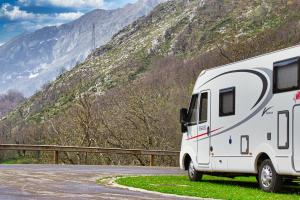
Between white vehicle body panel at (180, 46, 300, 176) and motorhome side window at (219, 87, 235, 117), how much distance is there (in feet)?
0.49

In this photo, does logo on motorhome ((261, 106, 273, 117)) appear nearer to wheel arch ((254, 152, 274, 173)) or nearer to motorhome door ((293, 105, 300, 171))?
wheel arch ((254, 152, 274, 173))

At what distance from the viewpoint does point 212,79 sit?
18609 mm

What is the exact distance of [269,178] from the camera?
15.4m

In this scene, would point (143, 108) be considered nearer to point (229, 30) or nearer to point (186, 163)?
point (186, 163)

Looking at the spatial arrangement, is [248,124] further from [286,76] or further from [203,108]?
[203,108]

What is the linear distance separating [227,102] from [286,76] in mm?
2910

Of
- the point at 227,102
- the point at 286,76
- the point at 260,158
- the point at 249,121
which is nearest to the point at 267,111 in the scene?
the point at 249,121

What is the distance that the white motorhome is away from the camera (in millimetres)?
14508

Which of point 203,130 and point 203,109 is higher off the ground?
point 203,109

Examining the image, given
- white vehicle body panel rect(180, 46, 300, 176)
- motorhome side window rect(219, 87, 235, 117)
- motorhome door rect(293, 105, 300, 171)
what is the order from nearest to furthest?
1. motorhome door rect(293, 105, 300, 171)
2. white vehicle body panel rect(180, 46, 300, 176)
3. motorhome side window rect(219, 87, 235, 117)

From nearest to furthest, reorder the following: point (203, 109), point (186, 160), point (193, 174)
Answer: point (203, 109) → point (193, 174) → point (186, 160)

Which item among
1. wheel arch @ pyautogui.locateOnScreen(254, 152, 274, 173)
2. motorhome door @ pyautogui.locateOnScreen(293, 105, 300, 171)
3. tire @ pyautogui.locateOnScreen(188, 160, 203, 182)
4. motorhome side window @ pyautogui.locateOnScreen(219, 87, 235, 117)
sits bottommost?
tire @ pyautogui.locateOnScreen(188, 160, 203, 182)

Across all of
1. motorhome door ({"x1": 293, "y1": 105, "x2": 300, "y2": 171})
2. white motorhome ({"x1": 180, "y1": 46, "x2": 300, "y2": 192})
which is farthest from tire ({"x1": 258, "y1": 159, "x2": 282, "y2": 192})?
motorhome door ({"x1": 293, "y1": 105, "x2": 300, "y2": 171})

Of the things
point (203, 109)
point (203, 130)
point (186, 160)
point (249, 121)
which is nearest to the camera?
point (249, 121)
